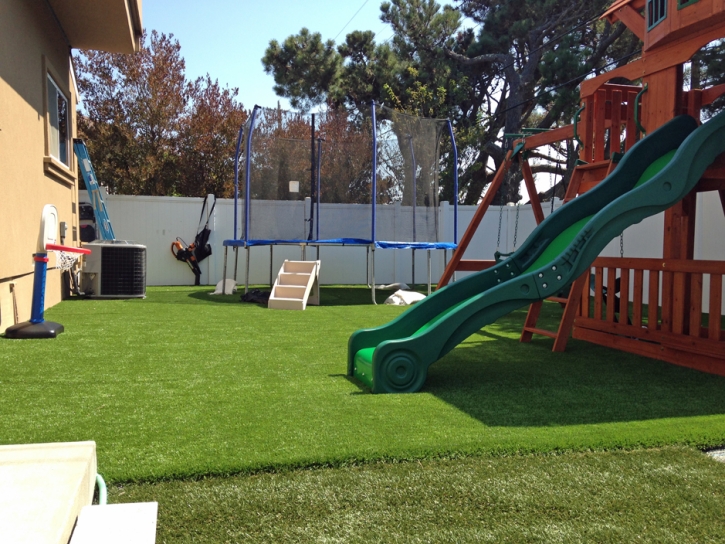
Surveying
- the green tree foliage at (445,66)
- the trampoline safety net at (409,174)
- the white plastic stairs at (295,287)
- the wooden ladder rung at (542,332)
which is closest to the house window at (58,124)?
the white plastic stairs at (295,287)

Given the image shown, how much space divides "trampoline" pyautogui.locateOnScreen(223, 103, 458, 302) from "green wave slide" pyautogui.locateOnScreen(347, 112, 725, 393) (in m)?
5.42

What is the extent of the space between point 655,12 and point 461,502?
4752mm

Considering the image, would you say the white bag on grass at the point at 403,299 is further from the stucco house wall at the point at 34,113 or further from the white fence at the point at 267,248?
the stucco house wall at the point at 34,113

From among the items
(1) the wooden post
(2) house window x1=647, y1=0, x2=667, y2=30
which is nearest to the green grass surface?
(2) house window x1=647, y1=0, x2=667, y2=30

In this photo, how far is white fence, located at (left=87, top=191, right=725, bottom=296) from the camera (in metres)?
12.4

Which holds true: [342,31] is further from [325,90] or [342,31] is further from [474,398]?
[474,398]

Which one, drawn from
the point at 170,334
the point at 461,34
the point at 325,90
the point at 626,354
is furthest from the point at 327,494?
the point at 461,34

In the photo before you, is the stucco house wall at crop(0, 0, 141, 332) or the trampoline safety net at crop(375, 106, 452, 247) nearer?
the stucco house wall at crop(0, 0, 141, 332)

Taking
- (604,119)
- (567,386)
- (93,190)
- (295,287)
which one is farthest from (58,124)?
(567,386)

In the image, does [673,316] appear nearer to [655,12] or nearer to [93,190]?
[655,12]

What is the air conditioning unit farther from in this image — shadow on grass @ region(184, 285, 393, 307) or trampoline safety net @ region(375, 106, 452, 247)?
trampoline safety net @ region(375, 106, 452, 247)

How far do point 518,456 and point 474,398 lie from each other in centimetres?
109

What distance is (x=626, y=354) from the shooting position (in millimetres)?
5551

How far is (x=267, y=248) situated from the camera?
14.4m
